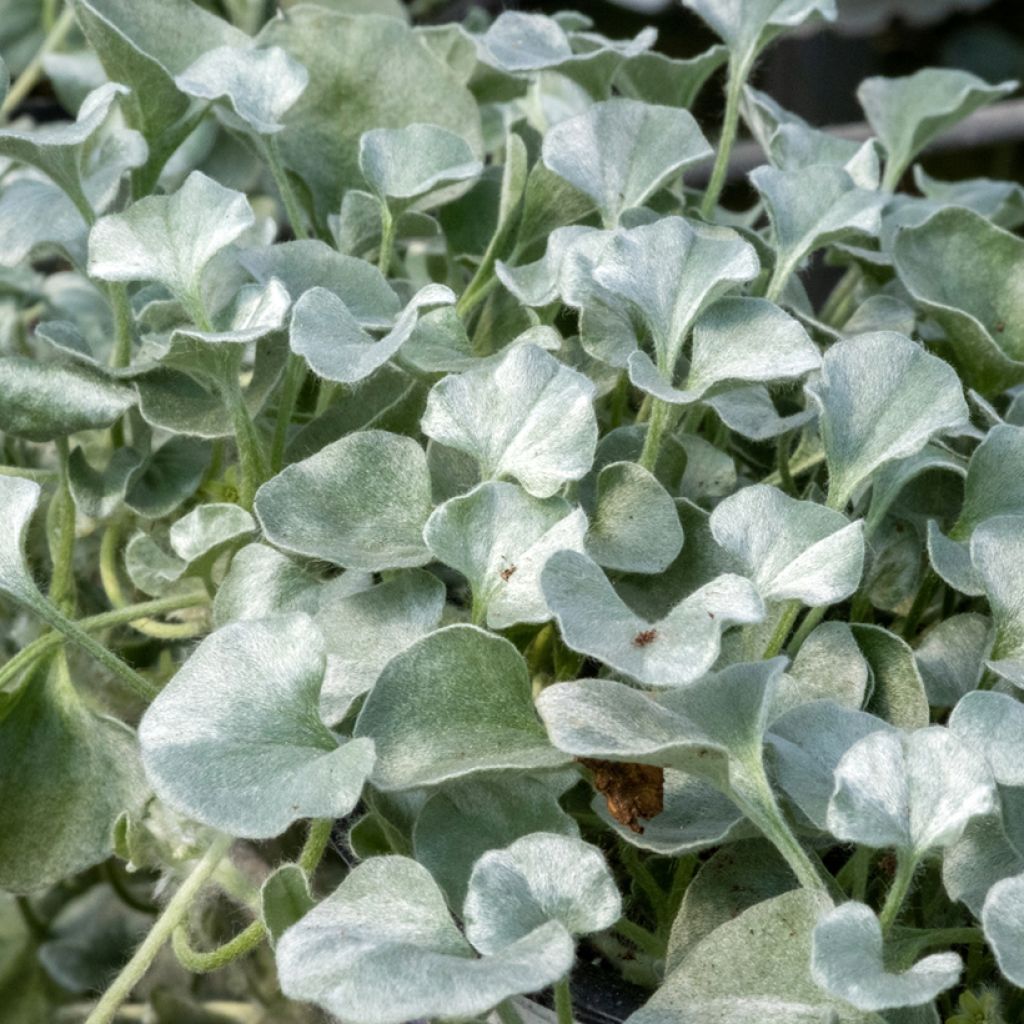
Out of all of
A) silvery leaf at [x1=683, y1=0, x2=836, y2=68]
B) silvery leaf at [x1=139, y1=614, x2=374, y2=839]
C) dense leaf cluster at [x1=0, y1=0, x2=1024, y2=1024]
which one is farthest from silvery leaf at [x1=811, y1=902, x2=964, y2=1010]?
silvery leaf at [x1=683, y1=0, x2=836, y2=68]

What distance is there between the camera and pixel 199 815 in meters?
0.28

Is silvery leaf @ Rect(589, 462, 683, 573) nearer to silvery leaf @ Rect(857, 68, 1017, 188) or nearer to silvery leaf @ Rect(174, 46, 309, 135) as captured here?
silvery leaf @ Rect(174, 46, 309, 135)

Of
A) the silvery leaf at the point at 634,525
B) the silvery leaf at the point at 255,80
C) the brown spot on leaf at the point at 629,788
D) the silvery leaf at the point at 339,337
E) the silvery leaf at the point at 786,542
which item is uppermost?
the silvery leaf at the point at 255,80

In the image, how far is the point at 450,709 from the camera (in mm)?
323

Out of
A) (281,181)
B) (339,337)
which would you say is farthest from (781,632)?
(281,181)

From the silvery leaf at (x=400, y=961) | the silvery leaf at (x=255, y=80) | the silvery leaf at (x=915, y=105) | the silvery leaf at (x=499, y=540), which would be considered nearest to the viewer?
the silvery leaf at (x=400, y=961)

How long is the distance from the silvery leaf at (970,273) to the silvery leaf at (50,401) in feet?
0.91

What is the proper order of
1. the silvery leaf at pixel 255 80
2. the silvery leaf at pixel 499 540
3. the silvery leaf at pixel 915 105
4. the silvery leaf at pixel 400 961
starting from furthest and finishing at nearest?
1. the silvery leaf at pixel 915 105
2. the silvery leaf at pixel 255 80
3. the silvery leaf at pixel 499 540
4. the silvery leaf at pixel 400 961

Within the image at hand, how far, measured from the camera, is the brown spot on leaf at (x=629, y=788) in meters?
0.33

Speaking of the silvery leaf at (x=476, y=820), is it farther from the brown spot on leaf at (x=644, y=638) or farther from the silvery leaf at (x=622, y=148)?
the silvery leaf at (x=622, y=148)

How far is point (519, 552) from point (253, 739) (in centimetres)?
9

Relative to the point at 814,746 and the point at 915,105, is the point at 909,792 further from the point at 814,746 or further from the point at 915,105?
the point at 915,105

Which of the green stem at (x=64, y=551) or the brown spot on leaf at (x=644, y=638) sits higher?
the brown spot on leaf at (x=644, y=638)

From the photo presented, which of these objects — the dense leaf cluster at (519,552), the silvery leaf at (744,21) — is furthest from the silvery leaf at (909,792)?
the silvery leaf at (744,21)
